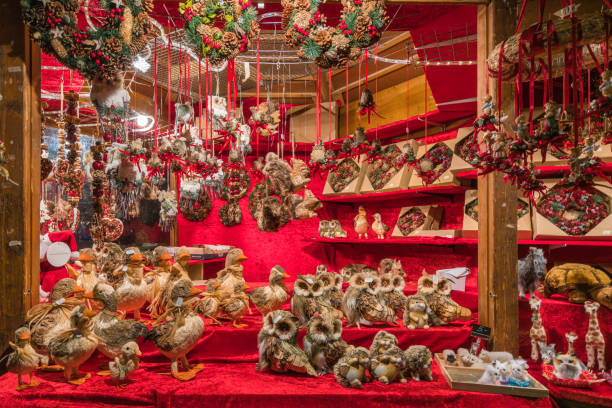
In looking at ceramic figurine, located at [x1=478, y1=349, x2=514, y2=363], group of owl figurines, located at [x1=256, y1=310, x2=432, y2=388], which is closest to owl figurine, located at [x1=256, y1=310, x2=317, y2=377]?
group of owl figurines, located at [x1=256, y1=310, x2=432, y2=388]

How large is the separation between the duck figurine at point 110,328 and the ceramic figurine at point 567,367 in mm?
1964

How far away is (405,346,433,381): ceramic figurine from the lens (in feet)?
5.72

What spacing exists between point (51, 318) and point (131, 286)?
0.37m

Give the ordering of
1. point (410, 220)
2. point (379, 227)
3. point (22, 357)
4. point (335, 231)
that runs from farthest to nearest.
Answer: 1. point (335, 231)
2. point (379, 227)
3. point (410, 220)
4. point (22, 357)

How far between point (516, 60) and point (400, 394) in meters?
1.41

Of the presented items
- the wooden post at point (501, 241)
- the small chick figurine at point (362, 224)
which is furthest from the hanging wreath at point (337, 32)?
the small chick figurine at point (362, 224)

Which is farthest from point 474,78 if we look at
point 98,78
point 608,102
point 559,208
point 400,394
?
point 98,78

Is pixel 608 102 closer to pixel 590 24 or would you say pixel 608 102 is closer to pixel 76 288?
pixel 590 24

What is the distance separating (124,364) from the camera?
1.64 m

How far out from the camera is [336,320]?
6.17ft

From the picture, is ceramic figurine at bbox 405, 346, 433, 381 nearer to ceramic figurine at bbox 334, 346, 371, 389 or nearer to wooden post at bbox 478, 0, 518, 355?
ceramic figurine at bbox 334, 346, 371, 389

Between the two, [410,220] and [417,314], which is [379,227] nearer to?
[410,220]

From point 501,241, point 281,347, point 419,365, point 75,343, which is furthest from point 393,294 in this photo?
point 75,343

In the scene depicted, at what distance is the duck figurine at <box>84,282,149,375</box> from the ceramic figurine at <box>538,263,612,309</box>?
7.20 ft
